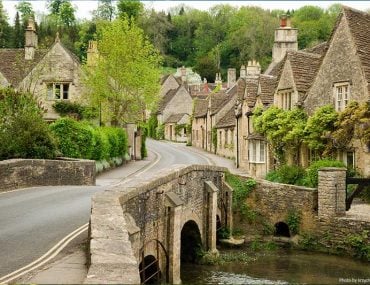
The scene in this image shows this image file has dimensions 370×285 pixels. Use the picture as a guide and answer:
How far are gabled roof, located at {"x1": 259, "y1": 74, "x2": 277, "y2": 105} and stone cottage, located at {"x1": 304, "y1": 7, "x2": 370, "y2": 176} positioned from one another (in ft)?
22.5

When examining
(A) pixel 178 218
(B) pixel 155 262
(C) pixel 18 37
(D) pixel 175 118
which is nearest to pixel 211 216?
(A) pixel 178 218

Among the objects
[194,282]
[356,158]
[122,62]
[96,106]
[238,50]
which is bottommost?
[194,282]

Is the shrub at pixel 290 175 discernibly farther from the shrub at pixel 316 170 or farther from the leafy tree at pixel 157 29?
the leafy tree at pixel 157 29

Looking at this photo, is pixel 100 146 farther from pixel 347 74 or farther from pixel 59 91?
pixel 347 74

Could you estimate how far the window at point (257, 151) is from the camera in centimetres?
3872

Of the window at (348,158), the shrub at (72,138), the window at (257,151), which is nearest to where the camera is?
the window at (348,158)

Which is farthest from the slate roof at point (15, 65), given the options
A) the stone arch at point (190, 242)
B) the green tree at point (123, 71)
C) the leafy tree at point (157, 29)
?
the leafy tree at point (157, 29)

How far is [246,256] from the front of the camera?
24.6 meters

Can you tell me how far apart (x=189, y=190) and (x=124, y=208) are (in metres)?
8.44

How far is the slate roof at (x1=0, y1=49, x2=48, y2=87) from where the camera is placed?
4812 centimetres

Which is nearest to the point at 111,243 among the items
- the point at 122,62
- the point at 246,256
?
the point at 246,256

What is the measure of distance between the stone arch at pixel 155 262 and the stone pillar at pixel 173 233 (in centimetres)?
16

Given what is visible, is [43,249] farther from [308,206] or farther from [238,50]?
[238,50]

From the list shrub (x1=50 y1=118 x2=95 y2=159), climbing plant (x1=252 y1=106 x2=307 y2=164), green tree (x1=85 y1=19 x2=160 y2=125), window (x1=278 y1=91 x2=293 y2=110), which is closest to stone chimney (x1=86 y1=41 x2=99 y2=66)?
green tree (x1=85 y1=19 x2=160 y2=125)
